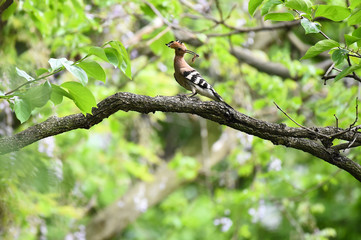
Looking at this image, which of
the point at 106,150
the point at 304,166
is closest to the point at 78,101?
the point at 106,150

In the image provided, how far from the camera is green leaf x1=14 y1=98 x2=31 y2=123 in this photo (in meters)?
1.14

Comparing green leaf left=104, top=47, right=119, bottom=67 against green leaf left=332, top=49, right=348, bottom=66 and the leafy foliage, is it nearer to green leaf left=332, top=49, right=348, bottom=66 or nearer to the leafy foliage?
the leafy foliage

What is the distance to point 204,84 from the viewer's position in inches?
70.8

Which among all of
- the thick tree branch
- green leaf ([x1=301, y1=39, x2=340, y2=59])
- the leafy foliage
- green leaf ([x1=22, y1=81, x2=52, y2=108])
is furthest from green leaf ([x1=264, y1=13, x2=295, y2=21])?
green leaf ([x1=22, y1=81, x2=52, y2=108])

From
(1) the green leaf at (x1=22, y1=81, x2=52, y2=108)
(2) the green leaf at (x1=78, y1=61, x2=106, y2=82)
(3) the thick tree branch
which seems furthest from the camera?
(3) the thick tree branch

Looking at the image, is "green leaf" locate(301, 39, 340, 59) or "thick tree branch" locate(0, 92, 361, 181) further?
"thick tree branch" locate(0, 92, 361, 181)

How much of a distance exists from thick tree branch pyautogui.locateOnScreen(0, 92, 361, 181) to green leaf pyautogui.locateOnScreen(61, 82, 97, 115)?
172mm

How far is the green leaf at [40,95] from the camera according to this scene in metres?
1.09

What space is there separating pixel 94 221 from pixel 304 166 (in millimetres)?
3646

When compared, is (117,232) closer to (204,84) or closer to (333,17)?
(204,84)

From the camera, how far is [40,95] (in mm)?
1105

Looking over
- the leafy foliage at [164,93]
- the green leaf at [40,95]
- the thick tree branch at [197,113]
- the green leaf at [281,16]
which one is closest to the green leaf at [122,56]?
the leafy foliage at [164,93]

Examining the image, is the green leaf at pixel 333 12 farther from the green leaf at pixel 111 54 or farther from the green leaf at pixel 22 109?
the green leaf at pixel 22 109

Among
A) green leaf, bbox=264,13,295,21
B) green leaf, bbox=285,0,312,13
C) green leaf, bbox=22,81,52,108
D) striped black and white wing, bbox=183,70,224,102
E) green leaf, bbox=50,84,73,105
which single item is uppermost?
striped black and white wing, bbox=183,70,224,102
